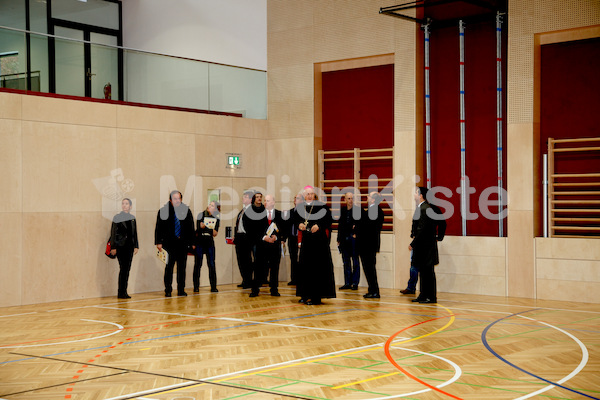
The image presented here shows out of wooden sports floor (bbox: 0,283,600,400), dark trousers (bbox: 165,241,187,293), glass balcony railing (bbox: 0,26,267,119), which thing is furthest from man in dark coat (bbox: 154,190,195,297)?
glass balcony railing (bbox: 0,26,267,119)

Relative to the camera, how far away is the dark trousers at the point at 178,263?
10648 millimetres

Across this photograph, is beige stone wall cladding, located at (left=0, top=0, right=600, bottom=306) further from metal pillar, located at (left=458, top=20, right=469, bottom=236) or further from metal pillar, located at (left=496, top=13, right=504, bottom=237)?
metal pillar, located at (left=458, top=20, right=469, bottom=236)

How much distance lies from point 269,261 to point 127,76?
373 centimetres

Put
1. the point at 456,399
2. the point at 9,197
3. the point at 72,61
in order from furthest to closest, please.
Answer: the point at 72,61 → the point at 9,197 → the point at 456,399

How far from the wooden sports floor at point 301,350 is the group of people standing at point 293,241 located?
0.48 meters

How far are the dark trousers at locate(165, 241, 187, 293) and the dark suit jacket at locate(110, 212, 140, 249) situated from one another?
563 millimetres

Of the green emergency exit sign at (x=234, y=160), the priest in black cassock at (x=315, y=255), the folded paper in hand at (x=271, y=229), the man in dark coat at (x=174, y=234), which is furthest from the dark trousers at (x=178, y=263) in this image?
the green emergency exit sign at (x=234, y=160)

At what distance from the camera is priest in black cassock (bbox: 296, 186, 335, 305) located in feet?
31.2

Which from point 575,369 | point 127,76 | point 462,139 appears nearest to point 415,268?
point 462,139

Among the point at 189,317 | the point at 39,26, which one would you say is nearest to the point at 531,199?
the point at 189,317

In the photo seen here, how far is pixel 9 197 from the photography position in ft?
32.2

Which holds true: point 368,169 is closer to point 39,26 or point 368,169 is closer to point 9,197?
point 9,197

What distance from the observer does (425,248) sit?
9586 millimetres

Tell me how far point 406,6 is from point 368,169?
2.87 meters
